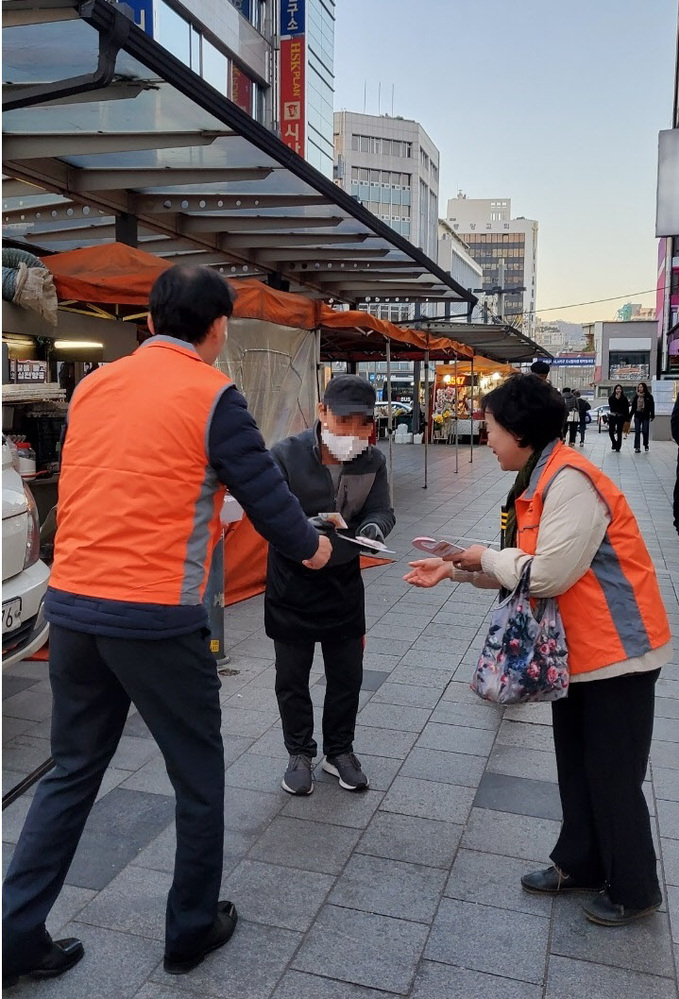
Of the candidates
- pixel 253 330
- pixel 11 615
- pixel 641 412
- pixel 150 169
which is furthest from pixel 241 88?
pixel 11 615

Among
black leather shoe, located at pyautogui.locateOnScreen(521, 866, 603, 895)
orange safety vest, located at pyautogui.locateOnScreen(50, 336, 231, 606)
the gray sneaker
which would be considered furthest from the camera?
the gray sneaker

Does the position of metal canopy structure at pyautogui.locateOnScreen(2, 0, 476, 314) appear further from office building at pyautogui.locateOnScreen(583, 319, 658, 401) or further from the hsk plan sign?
office building at pyautogui.locateOnScreen(583, 319, 658, 401)

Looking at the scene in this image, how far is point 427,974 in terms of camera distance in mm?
2410

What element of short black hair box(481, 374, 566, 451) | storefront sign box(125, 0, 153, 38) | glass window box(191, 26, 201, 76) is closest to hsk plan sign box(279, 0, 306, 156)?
glass window box(191, 26, 201, 76)

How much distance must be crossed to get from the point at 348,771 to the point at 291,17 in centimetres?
3013

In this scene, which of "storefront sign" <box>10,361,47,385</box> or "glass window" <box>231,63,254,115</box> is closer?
"storefront sign" <box>10,361,47,385</box>

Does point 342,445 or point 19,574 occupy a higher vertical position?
point 342,445

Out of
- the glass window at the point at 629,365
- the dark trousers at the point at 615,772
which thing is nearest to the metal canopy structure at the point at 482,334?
the dark trousers at the point at 615,772

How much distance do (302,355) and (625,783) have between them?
6679mm

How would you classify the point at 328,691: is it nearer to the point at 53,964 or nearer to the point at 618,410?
the point at 53,964

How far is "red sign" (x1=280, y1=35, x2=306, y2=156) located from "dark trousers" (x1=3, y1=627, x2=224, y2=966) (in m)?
27.9

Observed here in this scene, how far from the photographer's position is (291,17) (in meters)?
28.1

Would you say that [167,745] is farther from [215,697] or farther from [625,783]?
[625,783]

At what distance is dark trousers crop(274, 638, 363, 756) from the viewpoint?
3512 millimetres
